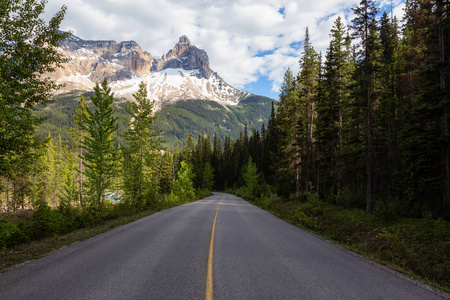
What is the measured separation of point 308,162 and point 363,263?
57.6ft

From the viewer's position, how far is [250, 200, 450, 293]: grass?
597cm

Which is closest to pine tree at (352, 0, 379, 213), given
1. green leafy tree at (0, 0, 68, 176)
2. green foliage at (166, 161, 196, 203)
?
green leafy tree at (0, 0, 68, 176)

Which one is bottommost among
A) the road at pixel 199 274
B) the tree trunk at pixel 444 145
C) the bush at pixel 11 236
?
the bush at pixel 11 236

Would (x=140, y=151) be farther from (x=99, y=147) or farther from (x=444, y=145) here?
(x=444, y=145)

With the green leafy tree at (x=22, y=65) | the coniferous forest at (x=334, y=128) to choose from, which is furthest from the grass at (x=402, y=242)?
the green leafy tree at (x=22, y=65)

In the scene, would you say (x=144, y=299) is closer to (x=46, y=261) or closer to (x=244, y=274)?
(x=244, y=274)

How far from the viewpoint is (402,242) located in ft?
27.0

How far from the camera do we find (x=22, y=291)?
4.13 m

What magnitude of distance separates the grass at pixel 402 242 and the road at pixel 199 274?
1109mm

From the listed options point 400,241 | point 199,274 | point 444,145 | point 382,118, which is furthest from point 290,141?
point 199,274

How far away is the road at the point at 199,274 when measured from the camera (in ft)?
13.6

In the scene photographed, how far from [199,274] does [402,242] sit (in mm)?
8080

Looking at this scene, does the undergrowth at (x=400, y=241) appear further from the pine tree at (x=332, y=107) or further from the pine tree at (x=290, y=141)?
the pine tree at (x=290, y=141)

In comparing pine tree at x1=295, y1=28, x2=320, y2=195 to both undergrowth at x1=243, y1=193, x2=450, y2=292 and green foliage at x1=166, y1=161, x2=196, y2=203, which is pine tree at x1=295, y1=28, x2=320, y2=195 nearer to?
undergrowth at x1=243, y1=193, x2=450, y2=292
